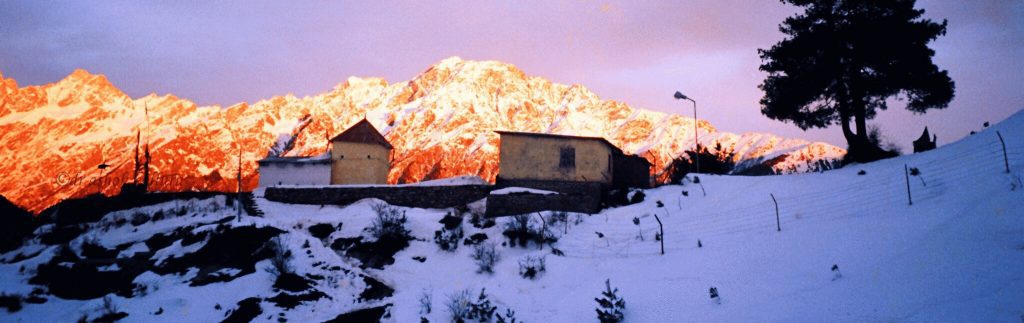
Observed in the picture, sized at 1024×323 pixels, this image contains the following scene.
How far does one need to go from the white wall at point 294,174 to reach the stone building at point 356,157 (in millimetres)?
625

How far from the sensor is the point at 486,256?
45.4ft

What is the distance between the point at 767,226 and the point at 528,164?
17020mm

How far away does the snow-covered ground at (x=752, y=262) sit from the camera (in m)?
6.96

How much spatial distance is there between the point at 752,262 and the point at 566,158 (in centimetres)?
1906

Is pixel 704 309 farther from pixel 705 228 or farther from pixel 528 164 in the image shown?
pixel 528 164

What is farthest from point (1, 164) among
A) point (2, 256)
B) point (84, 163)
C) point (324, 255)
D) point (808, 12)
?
point (808, 12)

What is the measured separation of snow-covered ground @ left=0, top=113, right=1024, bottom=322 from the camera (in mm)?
6961

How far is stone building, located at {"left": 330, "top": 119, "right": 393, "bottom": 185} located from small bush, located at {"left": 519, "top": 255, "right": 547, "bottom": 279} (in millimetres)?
25396

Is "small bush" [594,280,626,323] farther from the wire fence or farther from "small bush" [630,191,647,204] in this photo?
"small bush" [630,191,647,204]

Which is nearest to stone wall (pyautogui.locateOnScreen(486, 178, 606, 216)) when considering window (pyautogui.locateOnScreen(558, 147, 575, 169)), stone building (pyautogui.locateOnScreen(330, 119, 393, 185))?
window (pyautogui.locateOnScreen(558, 147, 575, 169))

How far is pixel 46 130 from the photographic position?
562 ft

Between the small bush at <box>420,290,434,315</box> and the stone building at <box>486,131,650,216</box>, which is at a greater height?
the stone building at <box>486,131,650,216</box>

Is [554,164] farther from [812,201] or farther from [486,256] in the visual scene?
[812,201]

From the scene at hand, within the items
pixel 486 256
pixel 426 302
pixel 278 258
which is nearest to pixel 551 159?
pixel 486 256
